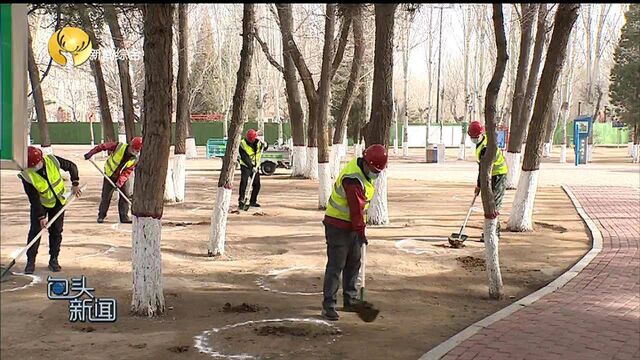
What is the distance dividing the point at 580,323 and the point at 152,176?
156 inches

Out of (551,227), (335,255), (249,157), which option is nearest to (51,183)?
(335,255)

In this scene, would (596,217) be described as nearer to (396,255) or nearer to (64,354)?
(396,255)

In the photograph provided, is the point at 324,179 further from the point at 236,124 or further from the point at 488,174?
the point at 488,174

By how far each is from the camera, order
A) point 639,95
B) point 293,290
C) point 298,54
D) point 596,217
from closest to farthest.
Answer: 1. point 293,290
2. point 596,217
3. point 298,54
4. point 639,95

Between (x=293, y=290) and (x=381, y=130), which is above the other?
(x=381, y=130)

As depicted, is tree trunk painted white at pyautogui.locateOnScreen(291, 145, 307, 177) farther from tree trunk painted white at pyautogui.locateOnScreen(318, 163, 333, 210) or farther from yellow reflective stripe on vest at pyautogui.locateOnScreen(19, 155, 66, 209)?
yellow reflective stripe on vest at pyautogui.locateOnScreen(19, 155, 66, 209)

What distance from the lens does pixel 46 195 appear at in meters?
7.12

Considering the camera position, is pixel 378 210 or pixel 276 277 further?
pixel 378 210

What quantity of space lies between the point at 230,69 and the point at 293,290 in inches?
1477

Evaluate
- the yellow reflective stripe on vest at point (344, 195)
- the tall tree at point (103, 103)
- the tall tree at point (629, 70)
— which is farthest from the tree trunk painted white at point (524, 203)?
the tall tree at point (629, 70)

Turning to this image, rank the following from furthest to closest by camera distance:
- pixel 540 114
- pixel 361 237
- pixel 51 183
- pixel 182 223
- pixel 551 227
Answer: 1. pixel 182 223
2. pixel 551 227
3. pixel 540 114
4. pixel 51 183
5. pixel 361 237

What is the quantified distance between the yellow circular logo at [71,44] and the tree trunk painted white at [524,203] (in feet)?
26.1

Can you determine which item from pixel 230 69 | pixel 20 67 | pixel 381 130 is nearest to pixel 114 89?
pixel 230 69

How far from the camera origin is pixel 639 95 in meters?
35.5
